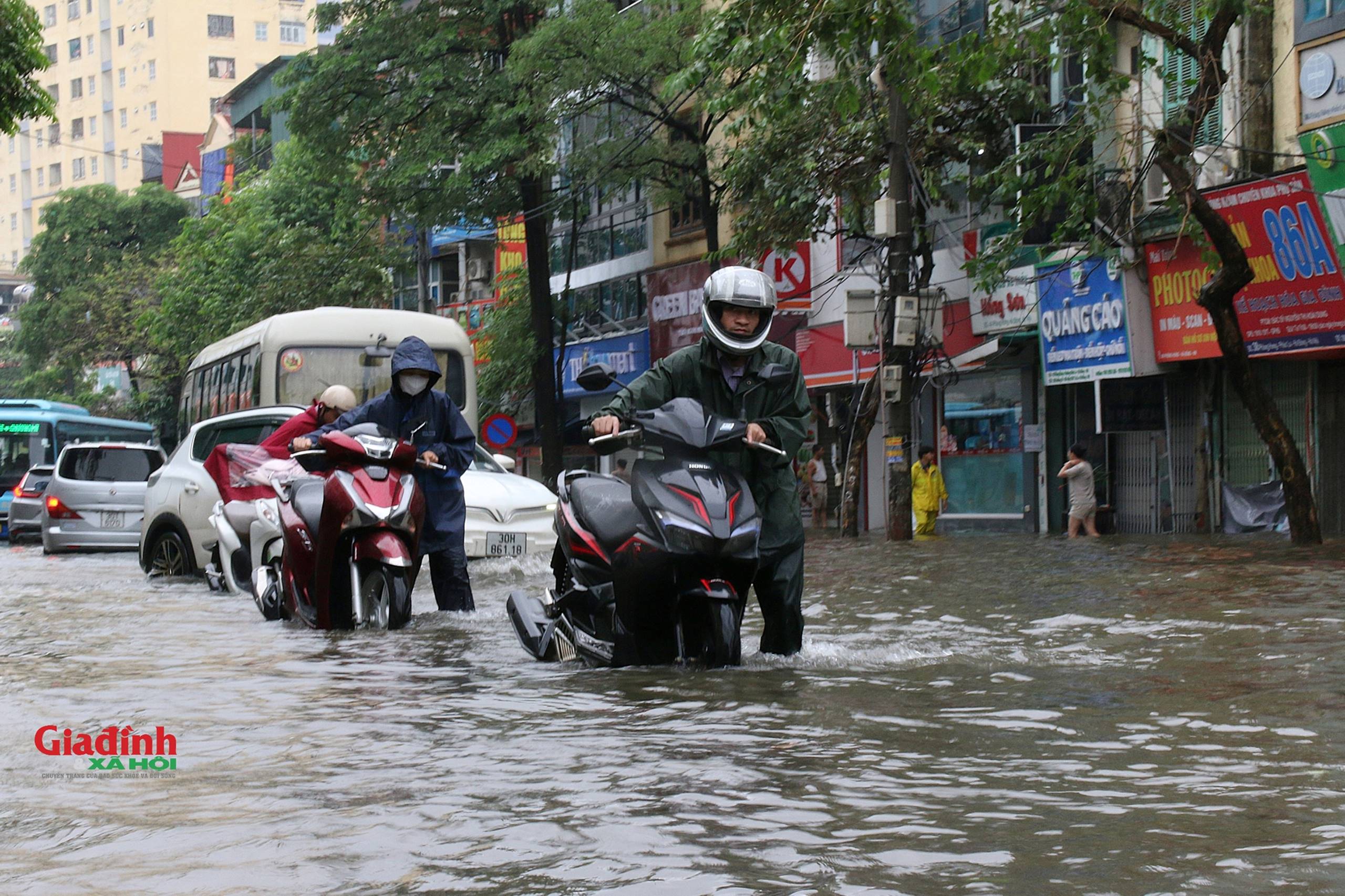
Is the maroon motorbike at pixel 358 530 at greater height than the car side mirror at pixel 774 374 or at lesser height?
lesser

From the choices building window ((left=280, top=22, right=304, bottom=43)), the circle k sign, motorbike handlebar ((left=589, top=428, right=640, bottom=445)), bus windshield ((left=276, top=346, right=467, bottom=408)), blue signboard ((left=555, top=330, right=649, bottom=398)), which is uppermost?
building window ((left=280, top=22, right=304, bottom=43))

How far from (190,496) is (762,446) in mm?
9152

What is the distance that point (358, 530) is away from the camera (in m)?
8.51

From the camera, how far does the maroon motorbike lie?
8.43 m

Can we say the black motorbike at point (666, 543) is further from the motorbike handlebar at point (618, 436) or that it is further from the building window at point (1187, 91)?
the building window at point (1187, 91)

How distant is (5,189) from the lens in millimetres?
122250

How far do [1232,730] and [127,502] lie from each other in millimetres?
19245

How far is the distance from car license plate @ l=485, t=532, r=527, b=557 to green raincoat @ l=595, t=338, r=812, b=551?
7.58 meters

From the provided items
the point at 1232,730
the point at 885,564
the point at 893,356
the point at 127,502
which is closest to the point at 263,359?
the point at 127,502

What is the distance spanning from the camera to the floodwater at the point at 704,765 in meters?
3.48

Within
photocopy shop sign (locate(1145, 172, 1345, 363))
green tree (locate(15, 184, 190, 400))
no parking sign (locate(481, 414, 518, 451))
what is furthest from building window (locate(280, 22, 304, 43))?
photocopy shop sign (locate(1145, 172, 1345, 363))

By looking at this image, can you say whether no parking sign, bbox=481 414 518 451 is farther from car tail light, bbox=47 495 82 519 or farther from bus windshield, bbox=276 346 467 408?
car tail light, bbox=47 495 82 519

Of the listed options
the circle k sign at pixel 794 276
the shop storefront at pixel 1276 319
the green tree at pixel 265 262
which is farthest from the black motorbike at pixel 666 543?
the green tree at pixel 265 262

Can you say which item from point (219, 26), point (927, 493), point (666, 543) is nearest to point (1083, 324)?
point (927, 493)
